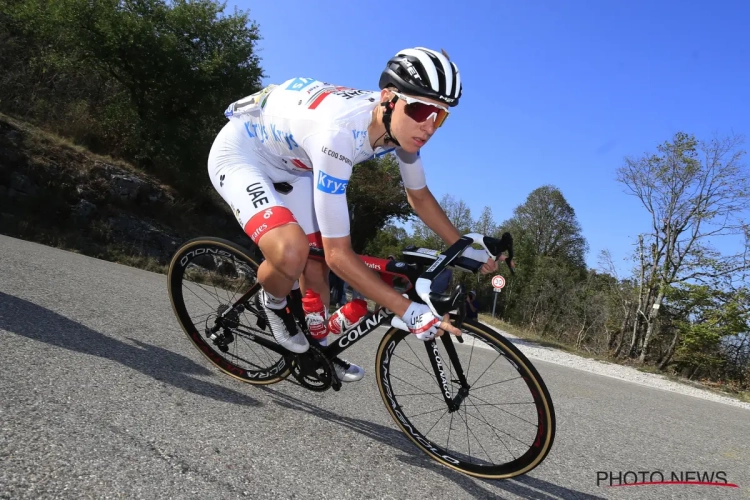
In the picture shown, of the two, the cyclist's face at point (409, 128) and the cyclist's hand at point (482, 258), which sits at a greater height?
the cyclist's face at point (409, 128)

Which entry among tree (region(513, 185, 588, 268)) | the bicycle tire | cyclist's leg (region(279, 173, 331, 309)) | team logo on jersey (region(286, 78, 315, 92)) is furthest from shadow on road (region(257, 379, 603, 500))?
tree (region(513, 185, 588, 268))

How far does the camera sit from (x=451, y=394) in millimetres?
2684

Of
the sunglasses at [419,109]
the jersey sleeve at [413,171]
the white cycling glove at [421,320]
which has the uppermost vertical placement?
the sunglasses at [419,109]

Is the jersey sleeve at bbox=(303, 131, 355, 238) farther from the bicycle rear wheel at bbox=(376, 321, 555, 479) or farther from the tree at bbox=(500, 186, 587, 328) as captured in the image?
the tree at bbox=(500, 186, 587, 328)

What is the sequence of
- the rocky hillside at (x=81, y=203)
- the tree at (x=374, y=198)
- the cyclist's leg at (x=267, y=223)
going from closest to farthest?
1. the cyclist's leg at (x=267, y=223)
2. the rocky hillside at (x=81, y=203)
3. the tree at (x=374, y=198)

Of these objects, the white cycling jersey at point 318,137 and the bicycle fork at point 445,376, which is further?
the bicycle fork at point 445,376

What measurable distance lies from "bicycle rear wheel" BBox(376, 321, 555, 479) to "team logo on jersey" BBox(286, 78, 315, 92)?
1480 millimetres

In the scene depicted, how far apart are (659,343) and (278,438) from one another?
20.0 metres

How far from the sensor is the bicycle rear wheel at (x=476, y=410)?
228cm

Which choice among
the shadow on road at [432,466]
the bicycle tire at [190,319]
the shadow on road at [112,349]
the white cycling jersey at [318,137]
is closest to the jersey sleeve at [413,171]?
the white cycling jersey at [318,137]

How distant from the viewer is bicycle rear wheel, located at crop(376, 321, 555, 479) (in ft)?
7.47

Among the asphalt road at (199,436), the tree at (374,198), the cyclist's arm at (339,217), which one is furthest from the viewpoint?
the tree at (374,198)

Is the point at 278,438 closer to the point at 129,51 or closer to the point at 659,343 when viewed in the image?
the point at 659,343

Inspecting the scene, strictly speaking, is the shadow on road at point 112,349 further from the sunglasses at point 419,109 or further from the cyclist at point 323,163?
the sunglasses at point 419,109
